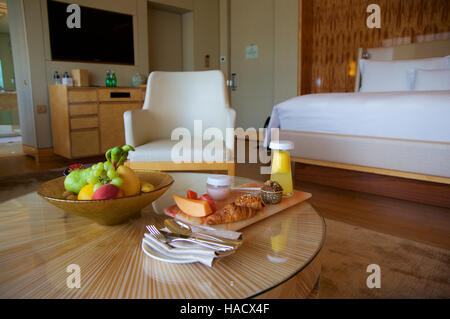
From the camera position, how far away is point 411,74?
3.38m

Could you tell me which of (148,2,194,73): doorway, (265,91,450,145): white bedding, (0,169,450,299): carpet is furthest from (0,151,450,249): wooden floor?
(148,2,194,73): doorway

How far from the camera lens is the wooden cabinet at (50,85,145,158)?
12.6ft

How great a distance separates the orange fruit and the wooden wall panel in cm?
425

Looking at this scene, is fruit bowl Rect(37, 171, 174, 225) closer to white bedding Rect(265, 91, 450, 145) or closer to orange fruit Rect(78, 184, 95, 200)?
orange fruit Rect(78, 184, 95, 200)

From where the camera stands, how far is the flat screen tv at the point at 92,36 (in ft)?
13.4

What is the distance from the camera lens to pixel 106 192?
82 cm

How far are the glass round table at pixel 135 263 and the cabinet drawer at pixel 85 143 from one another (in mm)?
3131

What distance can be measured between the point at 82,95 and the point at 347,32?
3.51 metres

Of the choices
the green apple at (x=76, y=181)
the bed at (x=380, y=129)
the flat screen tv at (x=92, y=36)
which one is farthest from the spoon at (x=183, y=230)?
the flat screen tv at (x=92, y=36)

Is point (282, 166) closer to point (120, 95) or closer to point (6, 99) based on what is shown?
point (120, 95)

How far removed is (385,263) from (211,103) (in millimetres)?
1610

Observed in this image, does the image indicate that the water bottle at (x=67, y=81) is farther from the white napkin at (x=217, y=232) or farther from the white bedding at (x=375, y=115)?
the white napkin at (x=217, y=232)
